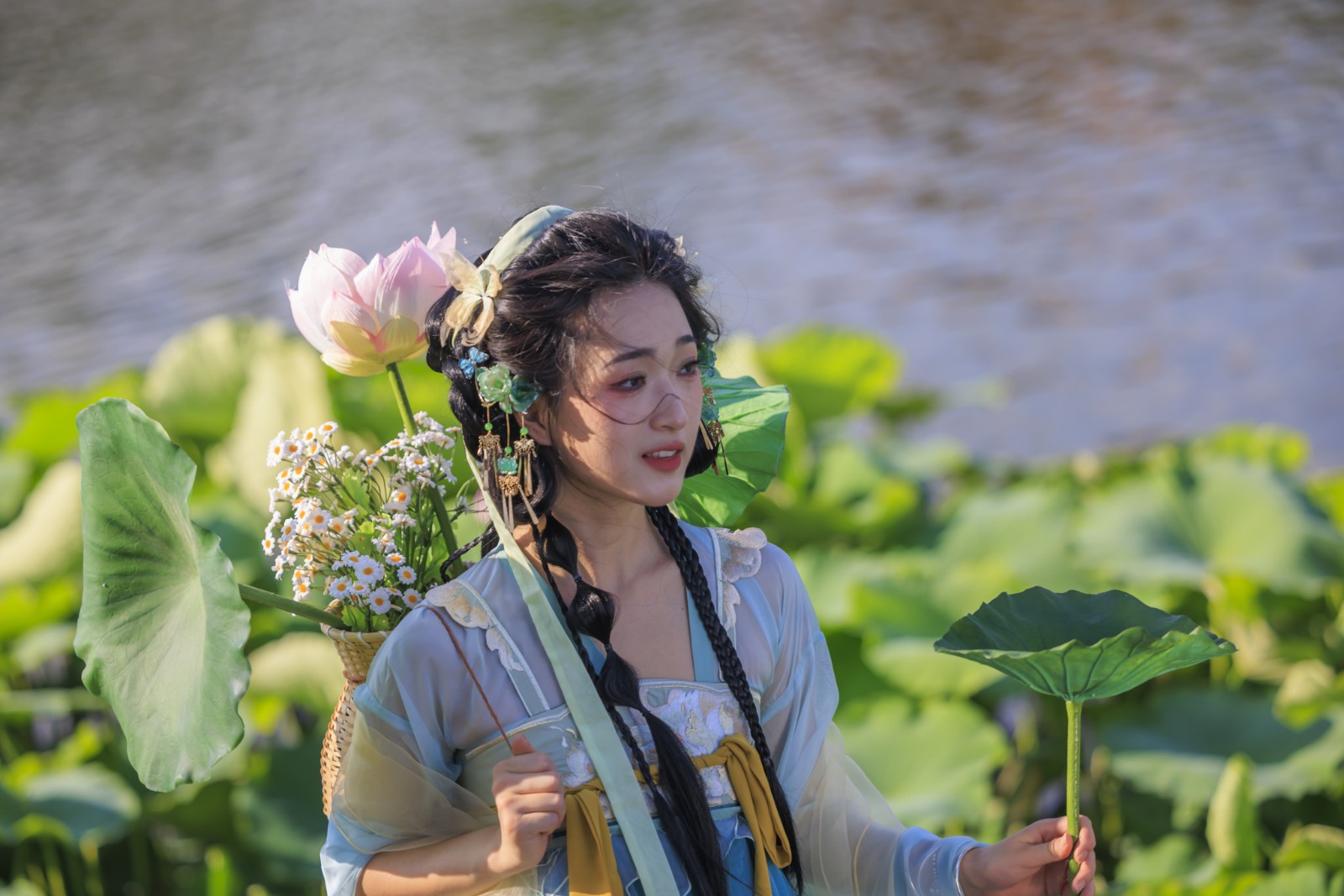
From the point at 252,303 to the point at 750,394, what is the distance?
5051mm

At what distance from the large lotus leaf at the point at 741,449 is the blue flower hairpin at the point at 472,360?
0.90ft

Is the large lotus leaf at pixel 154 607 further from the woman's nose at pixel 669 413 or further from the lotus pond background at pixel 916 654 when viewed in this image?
the lotus pond background at pixel 916 654

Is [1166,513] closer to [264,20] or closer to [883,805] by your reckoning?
[883,805]

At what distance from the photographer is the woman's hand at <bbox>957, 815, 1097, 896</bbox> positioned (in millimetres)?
1020

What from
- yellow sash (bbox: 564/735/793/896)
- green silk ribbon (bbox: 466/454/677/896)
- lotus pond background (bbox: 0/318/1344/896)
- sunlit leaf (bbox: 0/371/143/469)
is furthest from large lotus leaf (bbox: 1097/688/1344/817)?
sunlit leaf (bbox: 0/371/143/469)

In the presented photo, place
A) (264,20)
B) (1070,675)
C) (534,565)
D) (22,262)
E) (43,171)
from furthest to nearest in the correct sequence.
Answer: (264,20)
(43,171)
(22,262)
(534,565)
(1070,675)

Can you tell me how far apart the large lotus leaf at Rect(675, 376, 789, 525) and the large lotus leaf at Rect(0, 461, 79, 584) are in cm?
228

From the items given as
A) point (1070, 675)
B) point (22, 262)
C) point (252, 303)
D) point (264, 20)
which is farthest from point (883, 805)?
point (264, 20)

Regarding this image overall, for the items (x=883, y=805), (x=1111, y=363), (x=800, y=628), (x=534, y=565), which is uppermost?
(x=534, y=565)

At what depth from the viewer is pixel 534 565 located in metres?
1.09

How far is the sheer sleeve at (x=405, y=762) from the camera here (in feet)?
3.34

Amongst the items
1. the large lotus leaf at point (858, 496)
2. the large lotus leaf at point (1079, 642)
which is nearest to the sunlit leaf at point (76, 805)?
the large lotus leaf at point (858, 496)

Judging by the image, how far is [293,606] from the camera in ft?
3.54

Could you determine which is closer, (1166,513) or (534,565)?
(534,565)
